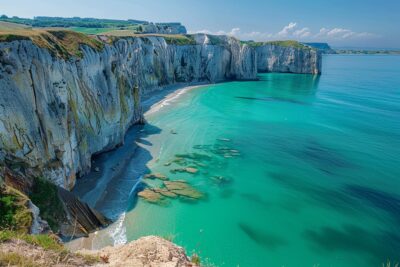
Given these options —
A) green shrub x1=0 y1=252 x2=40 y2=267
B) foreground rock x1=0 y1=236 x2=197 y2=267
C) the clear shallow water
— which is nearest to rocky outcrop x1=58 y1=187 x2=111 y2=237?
the clear shallow water

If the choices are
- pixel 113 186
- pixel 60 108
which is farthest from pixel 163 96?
pixel 60 108

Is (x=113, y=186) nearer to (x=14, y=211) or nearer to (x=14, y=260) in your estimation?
(x=14, y=211)

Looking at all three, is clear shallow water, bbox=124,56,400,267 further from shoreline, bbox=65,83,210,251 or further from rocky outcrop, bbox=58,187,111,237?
rocky outcrop, bbox=58,187,111,237

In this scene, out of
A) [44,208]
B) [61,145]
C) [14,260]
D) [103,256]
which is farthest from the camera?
[61,145]

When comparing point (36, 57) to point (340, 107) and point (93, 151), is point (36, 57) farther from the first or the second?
point (340, 107)

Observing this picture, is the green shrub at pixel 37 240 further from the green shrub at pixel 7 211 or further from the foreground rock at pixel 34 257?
the green shrub at pixel 7 211

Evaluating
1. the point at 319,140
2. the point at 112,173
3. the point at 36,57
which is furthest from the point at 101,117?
the point at 319,140
